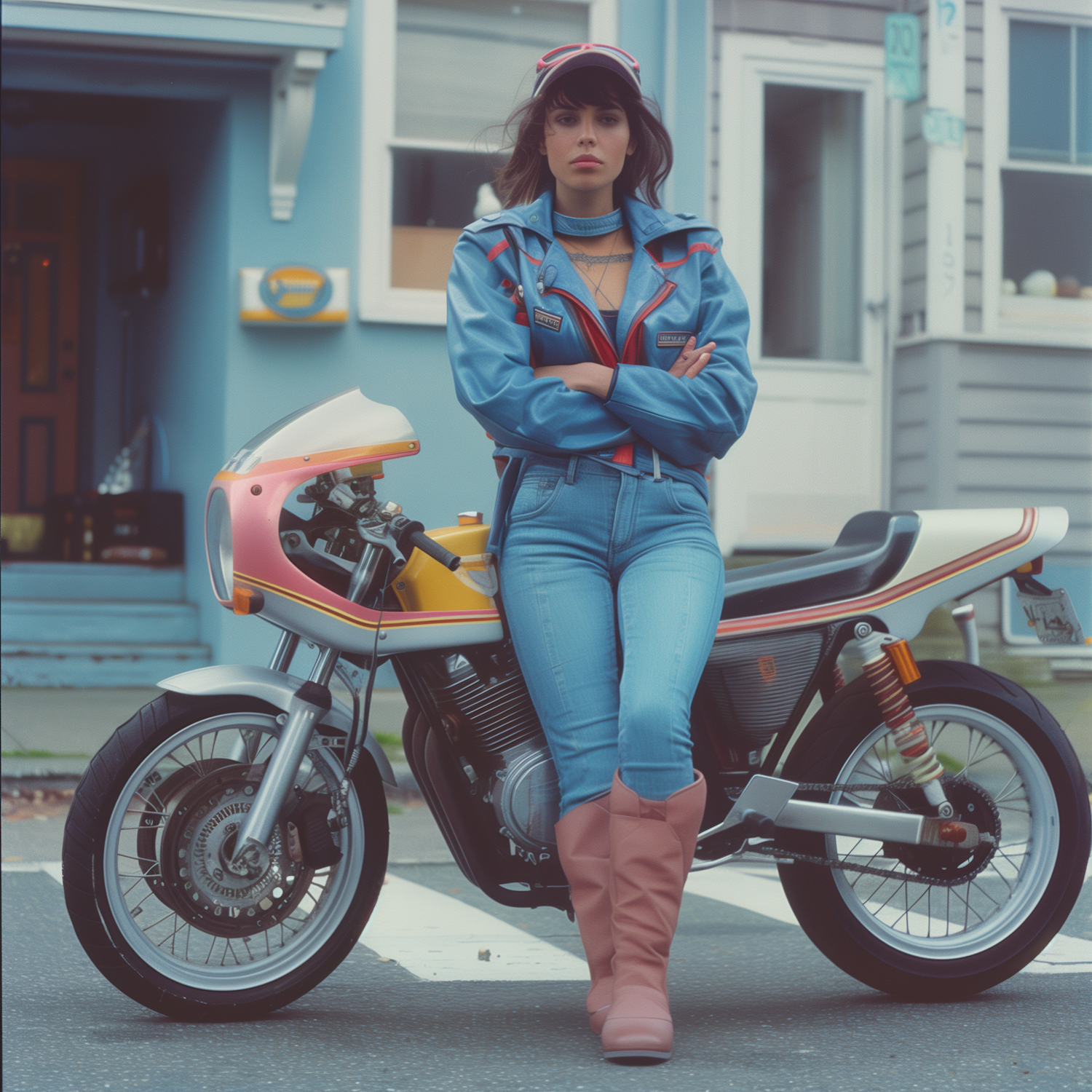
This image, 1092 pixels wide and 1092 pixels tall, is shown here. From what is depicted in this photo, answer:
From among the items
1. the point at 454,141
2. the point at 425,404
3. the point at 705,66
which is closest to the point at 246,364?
the point at 425,404

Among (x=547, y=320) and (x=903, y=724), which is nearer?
(x=547, y=320)

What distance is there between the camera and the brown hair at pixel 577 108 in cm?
342

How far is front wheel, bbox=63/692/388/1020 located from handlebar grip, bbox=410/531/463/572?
0.47 metres

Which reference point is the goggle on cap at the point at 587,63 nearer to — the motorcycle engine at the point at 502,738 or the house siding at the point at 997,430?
the motorcycle engine at the point at 502,738

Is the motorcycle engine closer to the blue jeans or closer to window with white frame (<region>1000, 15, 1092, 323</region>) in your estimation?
the blue jeans

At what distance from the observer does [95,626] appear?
9.62 meters

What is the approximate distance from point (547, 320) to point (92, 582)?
7198mm

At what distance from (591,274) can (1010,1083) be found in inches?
70.4

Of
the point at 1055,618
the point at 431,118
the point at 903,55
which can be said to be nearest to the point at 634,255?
the point at 1055,618

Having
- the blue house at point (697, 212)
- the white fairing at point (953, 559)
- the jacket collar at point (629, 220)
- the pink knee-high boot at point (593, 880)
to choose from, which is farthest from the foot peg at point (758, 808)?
the blue house at point (697, 212)

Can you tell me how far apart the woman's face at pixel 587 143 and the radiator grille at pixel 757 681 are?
1.02 m

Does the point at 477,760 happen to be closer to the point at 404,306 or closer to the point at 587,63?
the point at 587,63

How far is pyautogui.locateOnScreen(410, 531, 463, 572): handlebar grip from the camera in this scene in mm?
3207

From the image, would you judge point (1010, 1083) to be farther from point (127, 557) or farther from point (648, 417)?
point (127, 557)
